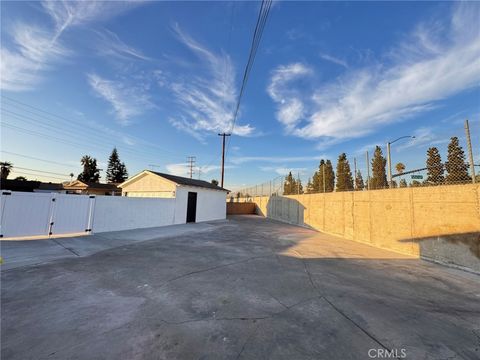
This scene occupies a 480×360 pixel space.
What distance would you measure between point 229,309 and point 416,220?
772cm

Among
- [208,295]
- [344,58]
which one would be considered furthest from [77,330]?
[344,58]

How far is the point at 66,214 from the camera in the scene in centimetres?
840

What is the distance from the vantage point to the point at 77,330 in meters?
2.58

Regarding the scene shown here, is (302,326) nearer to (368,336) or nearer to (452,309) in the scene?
Result: (368,336)

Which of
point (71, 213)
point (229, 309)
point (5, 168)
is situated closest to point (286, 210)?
point (71, 213)

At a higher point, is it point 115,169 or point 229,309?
point 115,169

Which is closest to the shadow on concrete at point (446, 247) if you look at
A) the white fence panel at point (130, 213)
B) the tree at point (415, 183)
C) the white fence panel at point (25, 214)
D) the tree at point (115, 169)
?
the tree at point (415, 183)

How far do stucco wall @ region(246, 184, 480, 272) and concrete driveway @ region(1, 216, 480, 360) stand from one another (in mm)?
910

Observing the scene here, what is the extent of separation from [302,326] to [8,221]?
9.65m

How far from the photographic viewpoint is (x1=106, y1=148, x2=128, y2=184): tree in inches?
1989

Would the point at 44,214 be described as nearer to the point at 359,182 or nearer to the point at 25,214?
the point at 25,214

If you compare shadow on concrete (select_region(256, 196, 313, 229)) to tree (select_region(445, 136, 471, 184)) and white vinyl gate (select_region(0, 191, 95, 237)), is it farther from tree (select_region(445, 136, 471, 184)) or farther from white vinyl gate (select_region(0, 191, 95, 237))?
white vinyl gate (select_region(0, 191, 95, 237))

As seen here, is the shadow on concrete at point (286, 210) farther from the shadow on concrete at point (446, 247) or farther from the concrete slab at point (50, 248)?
the concrete slab at point (50, 248)

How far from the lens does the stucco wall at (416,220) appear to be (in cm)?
594
